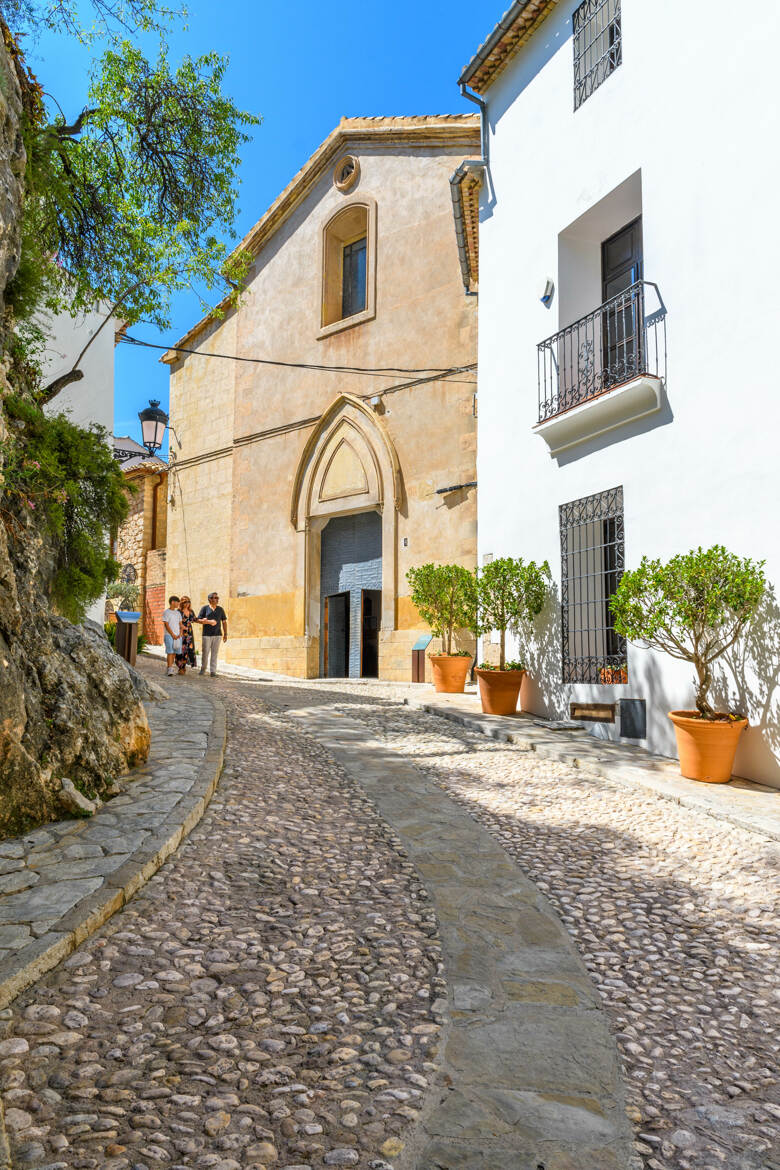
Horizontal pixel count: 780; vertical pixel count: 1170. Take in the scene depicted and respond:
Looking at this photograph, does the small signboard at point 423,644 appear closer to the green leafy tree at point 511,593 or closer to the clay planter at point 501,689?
the green leafy tree at point 511,593

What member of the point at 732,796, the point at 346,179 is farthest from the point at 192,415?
the point at 732,796

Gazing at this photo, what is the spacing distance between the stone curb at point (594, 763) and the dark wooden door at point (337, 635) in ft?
24.8

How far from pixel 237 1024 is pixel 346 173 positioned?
61.3 ft

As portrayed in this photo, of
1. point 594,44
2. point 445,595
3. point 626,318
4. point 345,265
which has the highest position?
point 345,265

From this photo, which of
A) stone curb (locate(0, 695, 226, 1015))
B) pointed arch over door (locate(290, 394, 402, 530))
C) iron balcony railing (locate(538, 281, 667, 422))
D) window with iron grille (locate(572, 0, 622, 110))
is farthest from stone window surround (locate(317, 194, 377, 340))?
stone curb (locate(0, 695, 226, 1015))

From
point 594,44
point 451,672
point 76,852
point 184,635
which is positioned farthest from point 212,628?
point 594,44

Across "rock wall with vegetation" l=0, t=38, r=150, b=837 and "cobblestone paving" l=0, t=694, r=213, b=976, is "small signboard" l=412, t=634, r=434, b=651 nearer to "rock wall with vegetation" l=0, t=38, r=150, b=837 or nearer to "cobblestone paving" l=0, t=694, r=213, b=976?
"rock wall with vegetation" l=0, t=38, r=150, b=837

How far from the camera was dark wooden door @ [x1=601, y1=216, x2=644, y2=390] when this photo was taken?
8.12 m

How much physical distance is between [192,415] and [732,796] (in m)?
18.4

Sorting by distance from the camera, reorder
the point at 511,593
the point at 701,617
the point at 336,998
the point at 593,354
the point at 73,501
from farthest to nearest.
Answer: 1. the point at 511,593
2. the point at 593,354
3. the point at 73,501
4. the point at 701,617
5. the point at 336,998

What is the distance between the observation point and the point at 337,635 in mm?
17094

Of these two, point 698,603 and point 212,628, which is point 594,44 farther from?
point 212,628

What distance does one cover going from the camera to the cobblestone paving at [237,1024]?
1819 millimetres

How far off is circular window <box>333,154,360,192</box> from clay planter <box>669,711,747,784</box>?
51.2ft
